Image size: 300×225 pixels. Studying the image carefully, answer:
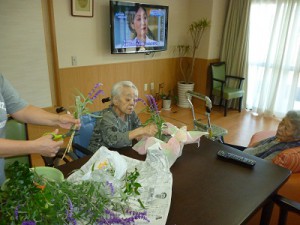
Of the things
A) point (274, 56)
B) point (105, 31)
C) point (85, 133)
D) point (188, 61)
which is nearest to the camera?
point (85, 133)

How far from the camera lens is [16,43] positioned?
2664 millimetres

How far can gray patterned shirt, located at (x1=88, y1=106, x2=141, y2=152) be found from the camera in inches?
59.2

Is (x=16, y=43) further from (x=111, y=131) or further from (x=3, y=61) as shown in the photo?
(x=111, y=131)

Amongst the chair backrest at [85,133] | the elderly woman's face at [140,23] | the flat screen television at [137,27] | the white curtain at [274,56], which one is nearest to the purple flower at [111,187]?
the chair backrest at [85,133]

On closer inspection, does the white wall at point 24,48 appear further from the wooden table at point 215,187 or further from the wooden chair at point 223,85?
the wooden chair at point 223,85

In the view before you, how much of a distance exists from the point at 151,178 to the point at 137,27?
3262mm

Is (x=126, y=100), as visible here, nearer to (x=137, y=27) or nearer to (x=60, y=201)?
(x=60, y=201)

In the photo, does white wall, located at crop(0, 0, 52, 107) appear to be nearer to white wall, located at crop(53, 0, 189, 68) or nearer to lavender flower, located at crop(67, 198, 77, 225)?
white wall, located at crop(53, 0, 189, 68)

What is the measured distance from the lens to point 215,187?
3.73ft

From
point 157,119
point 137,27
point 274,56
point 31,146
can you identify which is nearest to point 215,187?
point 157,119

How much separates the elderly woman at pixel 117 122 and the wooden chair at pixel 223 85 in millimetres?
2992

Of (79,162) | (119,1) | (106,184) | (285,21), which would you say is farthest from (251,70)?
(106,184)

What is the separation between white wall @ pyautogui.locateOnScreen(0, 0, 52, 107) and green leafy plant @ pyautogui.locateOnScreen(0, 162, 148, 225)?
2.35 m

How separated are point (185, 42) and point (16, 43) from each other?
3207 millimetres
